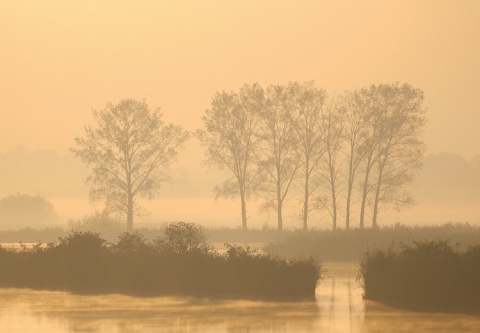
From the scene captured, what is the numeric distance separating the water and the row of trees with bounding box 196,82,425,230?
3874cm

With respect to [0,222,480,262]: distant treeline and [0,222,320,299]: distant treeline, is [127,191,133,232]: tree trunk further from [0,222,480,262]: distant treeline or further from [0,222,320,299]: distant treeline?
[0,222,320,299]: distant treeline

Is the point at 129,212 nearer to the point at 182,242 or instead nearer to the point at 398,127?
the point at 398,127

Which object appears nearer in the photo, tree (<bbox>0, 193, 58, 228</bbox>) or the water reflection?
the water reflection

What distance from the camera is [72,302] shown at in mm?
38531

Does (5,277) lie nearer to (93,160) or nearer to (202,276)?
(202,276)

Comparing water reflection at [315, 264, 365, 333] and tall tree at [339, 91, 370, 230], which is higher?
tall tree at [339, 91, 370, 230]

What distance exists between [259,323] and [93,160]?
50.6 metres

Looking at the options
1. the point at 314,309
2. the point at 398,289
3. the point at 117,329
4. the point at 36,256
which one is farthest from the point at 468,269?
the point at 36,256

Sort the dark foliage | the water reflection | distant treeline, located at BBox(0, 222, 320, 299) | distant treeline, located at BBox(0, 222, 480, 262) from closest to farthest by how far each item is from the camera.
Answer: the water reflection
the dark foliage
distant treeline, located at BBox(0, 222, 320, 299)
distant treeline, located at BBox(0, 222, 480, 262)

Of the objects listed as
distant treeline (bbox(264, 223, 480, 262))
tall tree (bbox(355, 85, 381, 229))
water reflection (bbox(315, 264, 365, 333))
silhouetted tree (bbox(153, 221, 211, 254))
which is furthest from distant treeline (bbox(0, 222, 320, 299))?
tall tree (bbox(355, 85, 381, 229))

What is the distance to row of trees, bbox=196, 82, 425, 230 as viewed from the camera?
257ft

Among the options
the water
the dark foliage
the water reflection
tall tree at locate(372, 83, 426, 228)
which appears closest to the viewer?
the water

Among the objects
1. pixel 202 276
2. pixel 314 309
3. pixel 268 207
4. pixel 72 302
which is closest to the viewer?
pixel 314 309

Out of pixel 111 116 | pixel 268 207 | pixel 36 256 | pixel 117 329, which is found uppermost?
pixel 111 116
